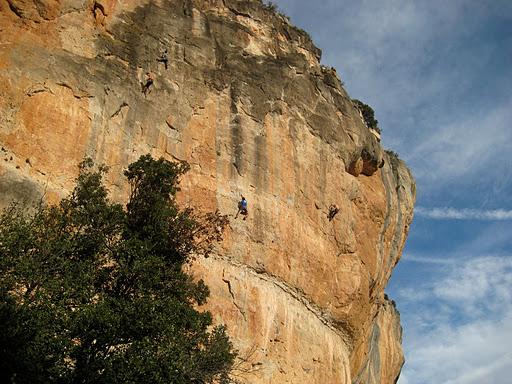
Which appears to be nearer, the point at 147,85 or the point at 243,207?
the point at 147,85

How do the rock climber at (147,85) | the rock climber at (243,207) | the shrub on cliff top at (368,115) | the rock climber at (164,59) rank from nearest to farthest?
the rock climber at (147,85) → the rock climber at (243,207) → the rock climber at (164,59) → the shrub on cliff top at (368,115)

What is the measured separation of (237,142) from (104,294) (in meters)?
11.1

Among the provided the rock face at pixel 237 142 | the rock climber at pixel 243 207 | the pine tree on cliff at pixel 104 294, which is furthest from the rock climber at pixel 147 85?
the rock climber at pixel 243 207

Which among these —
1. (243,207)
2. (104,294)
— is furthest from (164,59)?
(104,294)

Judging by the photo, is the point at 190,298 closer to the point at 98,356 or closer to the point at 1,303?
the point at 98,356

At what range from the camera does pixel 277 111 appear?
29172 millimetres

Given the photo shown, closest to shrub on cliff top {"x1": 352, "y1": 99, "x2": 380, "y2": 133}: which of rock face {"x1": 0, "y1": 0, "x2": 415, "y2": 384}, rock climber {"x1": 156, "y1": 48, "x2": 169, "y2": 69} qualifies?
rock face {"x1": 0, "y1": 0, "x2": 415, "y2": 384}

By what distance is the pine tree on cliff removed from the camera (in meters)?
15.5

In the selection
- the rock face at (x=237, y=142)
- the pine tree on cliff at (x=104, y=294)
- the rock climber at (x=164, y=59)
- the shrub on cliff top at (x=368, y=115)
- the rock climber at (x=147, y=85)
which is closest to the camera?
the pine tree on cliff at (x=104, y=294)

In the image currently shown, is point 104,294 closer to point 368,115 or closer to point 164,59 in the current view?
point 164,59

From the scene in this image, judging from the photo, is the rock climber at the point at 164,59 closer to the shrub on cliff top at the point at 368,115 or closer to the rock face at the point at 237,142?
the rock face at the point at 237,142

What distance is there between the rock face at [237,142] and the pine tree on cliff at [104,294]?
2.53 metres

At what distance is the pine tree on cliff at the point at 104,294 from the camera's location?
50.8ft

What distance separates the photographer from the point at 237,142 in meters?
27.2
